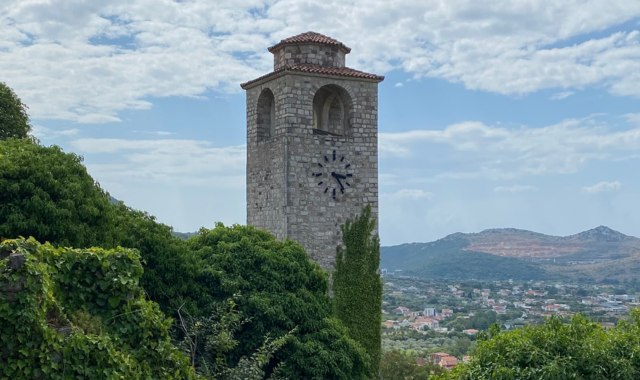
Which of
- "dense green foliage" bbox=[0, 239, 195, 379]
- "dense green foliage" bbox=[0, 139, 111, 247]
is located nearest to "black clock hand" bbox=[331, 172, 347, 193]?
"dense green foliage" bbox=[0, 139, 111, 247]

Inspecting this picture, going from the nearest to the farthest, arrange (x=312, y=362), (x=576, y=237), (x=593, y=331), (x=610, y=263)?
(x=593, y=331) < (x=312, y=362) < (x=610, y=263) < (x=576, y=237)

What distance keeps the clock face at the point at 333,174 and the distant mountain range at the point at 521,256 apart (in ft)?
371

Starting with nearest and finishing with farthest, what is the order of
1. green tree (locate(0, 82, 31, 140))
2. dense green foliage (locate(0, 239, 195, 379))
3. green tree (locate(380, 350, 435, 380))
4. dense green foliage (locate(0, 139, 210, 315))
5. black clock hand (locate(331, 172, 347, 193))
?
dense green foliage (locate(0, 239, 195, 379)) → dense green foliage (locate(0, 139, 210, 315)) → green tree (locate(0, 82, 31, 140)) → black clock hand (locate(331, 172, 347, 193)) → green tree (locate(380, 350, 435, 380))

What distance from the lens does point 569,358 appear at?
12.6m

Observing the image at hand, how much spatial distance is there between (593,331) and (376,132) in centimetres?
1034

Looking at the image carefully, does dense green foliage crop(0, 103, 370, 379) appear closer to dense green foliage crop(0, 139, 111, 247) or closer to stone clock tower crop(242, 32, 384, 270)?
dense green foliage crop(0, 139, 111, 247)

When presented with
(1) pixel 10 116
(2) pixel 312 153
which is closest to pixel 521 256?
(2) pixel 312 153

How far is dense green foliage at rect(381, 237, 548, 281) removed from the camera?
448ft

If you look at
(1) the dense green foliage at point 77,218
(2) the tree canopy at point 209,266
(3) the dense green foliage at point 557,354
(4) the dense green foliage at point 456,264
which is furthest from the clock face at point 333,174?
(4) the dense green foliage at point 456,264

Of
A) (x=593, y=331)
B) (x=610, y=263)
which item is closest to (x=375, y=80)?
(x=593, y=331)

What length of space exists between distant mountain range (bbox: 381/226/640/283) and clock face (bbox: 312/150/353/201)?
371 feet

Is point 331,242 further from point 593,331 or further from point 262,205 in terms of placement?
point 593,331

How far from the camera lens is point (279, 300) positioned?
16.6 m

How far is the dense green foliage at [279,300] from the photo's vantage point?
52.6ft
